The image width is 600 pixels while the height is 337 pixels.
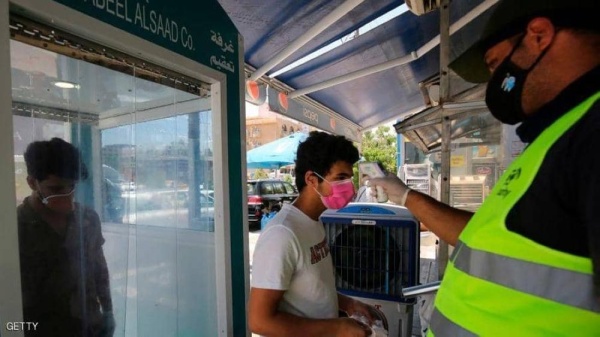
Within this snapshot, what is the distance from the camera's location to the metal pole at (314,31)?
259cm

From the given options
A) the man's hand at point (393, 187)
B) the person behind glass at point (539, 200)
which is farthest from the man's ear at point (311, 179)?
the person behind glass at point (539, 200)

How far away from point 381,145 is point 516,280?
23631 mm

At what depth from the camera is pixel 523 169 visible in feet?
2.36

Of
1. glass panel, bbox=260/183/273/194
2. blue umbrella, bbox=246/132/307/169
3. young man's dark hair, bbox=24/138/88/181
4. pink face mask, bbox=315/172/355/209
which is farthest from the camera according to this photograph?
glass panel, bbox=260/183/273/194

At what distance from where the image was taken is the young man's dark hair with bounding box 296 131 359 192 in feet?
5.64

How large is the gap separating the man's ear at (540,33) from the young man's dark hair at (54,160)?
151 centimetres

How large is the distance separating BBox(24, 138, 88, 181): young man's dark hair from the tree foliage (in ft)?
62.0

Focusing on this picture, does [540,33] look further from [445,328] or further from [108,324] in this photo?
[108,324]

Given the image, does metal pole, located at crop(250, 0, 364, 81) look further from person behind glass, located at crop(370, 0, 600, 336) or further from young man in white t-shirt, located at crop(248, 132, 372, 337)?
person behind glass, located at crop(370, 0, 600, 336)

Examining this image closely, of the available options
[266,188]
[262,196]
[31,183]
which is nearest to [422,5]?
[31,183]

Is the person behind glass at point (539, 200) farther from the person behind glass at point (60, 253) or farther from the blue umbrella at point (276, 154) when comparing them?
the blue umbrella at point (276, 154)

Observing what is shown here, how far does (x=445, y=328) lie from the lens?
80 cm

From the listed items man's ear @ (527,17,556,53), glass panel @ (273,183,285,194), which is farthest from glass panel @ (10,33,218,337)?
glass panel @ (273,183,285,194)

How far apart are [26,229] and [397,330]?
2.15 meters
